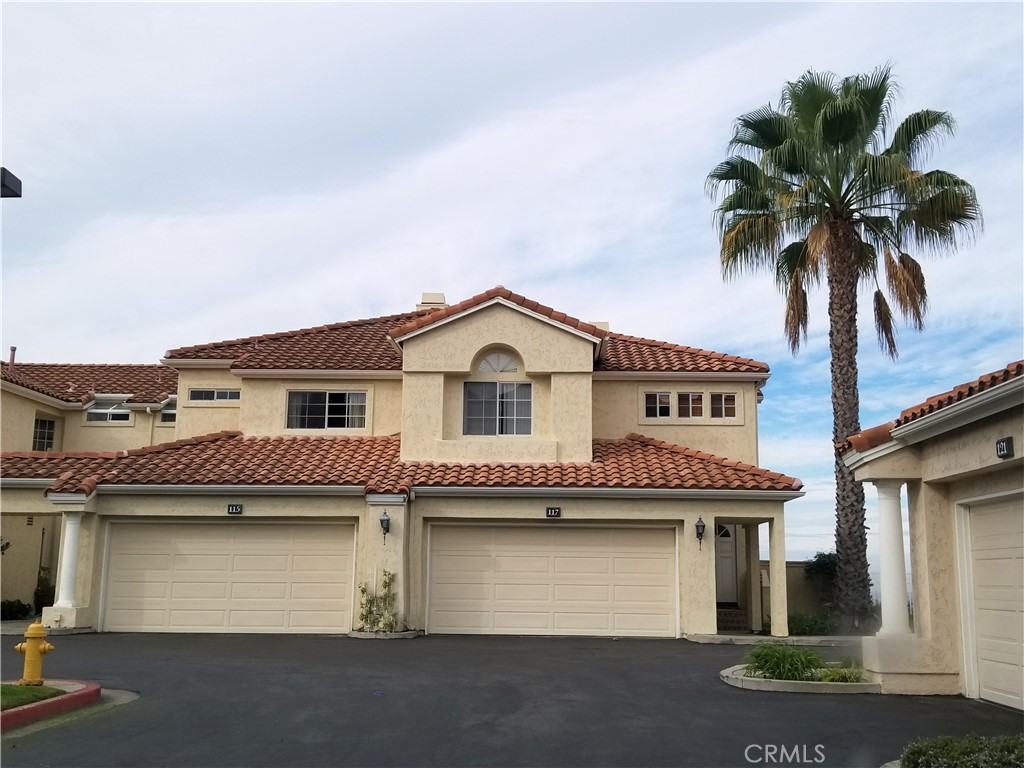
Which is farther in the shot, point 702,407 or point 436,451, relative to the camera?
point 702,407

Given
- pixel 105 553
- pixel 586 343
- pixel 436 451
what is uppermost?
pixel 586 343

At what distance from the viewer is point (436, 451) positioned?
67.8 feet

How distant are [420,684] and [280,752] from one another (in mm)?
3772

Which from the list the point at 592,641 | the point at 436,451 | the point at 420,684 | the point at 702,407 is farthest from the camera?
the point at 702,407

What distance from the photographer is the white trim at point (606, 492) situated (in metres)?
19.0

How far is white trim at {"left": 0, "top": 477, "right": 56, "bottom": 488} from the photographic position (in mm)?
20078

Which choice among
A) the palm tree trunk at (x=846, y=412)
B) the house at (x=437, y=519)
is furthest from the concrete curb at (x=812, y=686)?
the palm tree trunk at (x=846, y=412)

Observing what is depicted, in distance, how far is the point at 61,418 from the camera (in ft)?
86.4

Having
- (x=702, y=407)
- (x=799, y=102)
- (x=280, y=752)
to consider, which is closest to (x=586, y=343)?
(x=702, y=407)

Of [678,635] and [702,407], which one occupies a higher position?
[702,407]

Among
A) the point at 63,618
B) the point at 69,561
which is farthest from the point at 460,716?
the point at 69,561

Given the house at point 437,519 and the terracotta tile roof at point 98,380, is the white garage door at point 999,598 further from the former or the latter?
the terracotta tile roof at point 98,380

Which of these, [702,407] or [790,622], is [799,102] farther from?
[790,622]

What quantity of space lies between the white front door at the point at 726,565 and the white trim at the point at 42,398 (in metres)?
17.3
